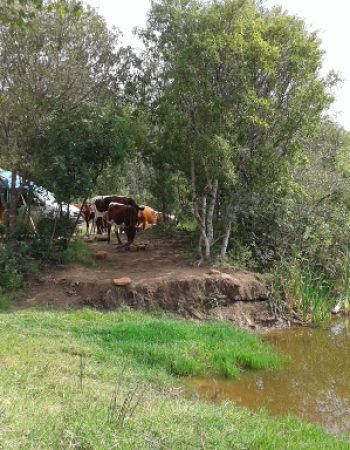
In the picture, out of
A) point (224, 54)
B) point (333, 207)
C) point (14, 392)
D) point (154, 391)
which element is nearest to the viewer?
point (14, 392)

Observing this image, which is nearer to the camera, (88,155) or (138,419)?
(138,419)

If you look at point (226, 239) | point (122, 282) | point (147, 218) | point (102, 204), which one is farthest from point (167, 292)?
point (147, 218)

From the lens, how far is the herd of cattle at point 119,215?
14901 millimetres

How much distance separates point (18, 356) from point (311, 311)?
775 centimetres

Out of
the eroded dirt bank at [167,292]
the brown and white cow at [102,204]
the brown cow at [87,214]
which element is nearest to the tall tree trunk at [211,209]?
the eroded dirt bank at [167,292]

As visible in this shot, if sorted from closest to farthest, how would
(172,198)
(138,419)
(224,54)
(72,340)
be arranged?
(138,419), (72,340), (224,54), (172,198)

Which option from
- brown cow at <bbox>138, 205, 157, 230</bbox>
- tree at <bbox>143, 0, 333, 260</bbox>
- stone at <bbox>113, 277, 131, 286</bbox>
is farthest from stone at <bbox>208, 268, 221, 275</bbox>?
brown cow at <bbox>138, 205, 157, 230</bbox>

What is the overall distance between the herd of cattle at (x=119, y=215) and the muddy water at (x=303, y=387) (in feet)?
19.7

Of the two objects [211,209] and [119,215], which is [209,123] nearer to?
[211,209]

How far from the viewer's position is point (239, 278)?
12.3m

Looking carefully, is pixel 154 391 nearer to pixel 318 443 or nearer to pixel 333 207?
pixel 318 443

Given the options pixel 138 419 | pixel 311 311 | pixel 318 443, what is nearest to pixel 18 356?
pixel 138 419

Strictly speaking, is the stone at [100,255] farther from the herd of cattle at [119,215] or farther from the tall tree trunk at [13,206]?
the tall tree trunk at [13,206]

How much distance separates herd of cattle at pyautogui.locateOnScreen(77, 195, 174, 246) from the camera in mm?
14901
